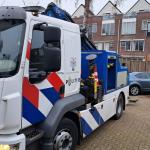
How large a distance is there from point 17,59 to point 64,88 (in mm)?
1406

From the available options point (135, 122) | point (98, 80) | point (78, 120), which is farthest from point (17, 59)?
point (135, 122)

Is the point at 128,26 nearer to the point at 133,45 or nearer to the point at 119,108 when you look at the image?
the point at 133,45

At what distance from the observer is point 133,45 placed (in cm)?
4606

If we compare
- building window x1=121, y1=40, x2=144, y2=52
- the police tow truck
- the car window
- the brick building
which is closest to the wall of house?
the brick building

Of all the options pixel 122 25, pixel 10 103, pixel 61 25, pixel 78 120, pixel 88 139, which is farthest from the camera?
pixel 122 25

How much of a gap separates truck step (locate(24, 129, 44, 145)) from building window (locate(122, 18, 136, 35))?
4361cm

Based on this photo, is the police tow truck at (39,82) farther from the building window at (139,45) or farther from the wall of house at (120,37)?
the building window at (139,45)

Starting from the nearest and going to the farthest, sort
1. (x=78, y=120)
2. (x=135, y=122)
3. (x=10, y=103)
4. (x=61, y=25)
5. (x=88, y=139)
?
(x=10, y=103)
(x=61, y=25)
(x=78, y=120)
(x=88, y=139)
(x=135, y=122)

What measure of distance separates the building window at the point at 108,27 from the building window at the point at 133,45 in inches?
107

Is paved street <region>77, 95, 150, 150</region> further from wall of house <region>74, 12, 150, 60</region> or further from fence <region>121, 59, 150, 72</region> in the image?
wall of house <region>74, 12, 150, 60</region>

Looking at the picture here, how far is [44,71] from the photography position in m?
4.35

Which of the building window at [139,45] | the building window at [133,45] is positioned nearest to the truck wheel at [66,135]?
the building window at [133,45]

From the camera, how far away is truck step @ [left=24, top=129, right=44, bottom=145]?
429 centimetres

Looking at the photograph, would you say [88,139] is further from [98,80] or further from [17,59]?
[17,59]
